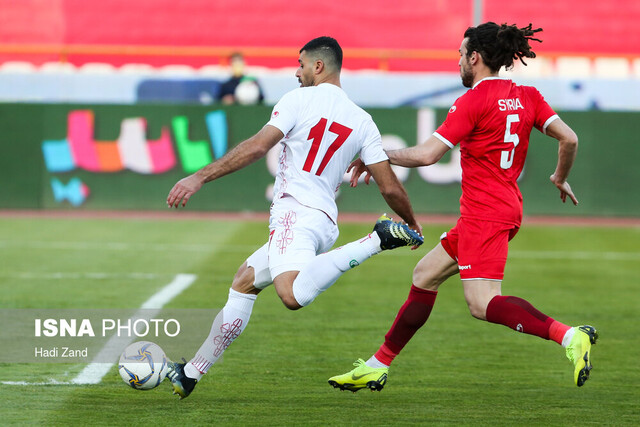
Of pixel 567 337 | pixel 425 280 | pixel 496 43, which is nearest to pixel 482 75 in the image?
pixel 496 43

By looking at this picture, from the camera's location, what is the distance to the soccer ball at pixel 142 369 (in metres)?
5.56

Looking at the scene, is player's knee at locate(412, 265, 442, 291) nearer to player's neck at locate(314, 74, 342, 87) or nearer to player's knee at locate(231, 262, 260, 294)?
player's knee at locate(231, 262, 260, 294)

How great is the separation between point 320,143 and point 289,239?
57 centimetres

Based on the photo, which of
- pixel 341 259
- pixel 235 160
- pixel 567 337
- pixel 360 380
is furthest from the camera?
pixel 360 380

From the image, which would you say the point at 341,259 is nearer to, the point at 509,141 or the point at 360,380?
the point at 360,380

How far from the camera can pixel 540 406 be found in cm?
564

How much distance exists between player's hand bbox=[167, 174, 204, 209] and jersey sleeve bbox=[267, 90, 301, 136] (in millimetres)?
533

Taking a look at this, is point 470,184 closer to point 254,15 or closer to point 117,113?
point 117,113

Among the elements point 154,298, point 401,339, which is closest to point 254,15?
point 154,298

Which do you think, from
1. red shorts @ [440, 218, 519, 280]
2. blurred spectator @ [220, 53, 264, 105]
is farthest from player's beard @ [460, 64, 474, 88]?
blurred spectator @ [220, 53, 264, 105]

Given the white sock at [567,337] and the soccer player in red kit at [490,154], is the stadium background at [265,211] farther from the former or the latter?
the soccer player in red kit at [490,154]

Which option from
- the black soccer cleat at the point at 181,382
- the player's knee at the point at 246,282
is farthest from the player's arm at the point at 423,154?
the black soccer cleat at the point at 181,382

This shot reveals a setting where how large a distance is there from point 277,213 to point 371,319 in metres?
2.84

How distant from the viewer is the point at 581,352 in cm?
501
